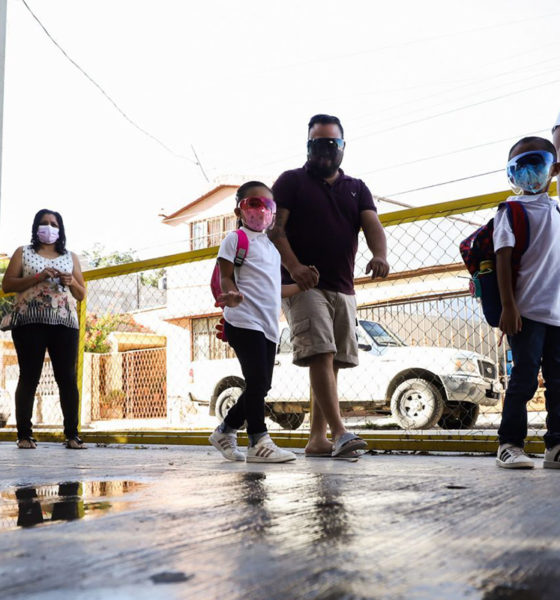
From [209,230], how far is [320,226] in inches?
761

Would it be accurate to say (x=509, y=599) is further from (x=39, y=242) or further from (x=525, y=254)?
(x=39, y=242)

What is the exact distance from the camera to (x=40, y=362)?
502 centimetres

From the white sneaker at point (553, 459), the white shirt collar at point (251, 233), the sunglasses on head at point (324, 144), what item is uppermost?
the sunglasses on head at point (324, 144)

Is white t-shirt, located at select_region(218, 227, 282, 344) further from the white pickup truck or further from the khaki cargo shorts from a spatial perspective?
the white pickup truck

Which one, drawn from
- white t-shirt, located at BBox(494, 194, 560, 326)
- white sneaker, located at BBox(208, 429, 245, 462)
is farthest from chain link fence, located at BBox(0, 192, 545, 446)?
white t-shirt, located at BBox(494, 194, 560, 326)

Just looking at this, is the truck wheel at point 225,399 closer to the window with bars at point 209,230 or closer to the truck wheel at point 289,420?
the truck wheel at point 289,420

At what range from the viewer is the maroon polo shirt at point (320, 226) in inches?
151

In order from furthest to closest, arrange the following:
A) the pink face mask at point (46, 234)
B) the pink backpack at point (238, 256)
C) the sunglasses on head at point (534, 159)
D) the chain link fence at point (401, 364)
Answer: the chain link fence at point (401, 364), the pink face mask at point (46, 234), the pink backpack at point (238, 256), the sunglasses on head at point (534, 159)

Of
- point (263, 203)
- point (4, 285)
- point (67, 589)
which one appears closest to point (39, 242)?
point (4, 285)

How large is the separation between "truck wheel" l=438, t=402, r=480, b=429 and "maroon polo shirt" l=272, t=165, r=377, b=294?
5.29m

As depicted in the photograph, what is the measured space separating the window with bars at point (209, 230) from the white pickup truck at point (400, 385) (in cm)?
1258

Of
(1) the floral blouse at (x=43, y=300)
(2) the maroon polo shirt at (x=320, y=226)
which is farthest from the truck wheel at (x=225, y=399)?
(2) the maroon polo shirt at (x=320, y=226)

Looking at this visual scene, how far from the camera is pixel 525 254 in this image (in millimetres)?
3059

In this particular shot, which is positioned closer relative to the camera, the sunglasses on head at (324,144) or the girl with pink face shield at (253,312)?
the girl with pink face shield at (253,312)
